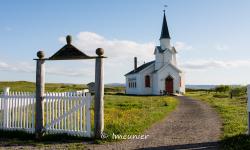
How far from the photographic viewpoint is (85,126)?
11.8 metres

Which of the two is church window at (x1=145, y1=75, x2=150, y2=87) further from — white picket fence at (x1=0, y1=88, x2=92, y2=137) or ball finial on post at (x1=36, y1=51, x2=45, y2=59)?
ball finial on post at (x1=36, y1=51, x2=45, y2=59)

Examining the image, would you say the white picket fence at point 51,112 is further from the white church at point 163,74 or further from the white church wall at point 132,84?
the white church wall at point 132,84

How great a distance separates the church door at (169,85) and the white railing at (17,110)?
39.5 meters

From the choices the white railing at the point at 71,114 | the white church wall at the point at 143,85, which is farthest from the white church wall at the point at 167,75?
the white railing at the point at 71,114

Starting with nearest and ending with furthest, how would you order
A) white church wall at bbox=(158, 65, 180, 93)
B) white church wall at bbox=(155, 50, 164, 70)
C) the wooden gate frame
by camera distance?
1. the wooden gate frame
2. white church wall at bbox=(158, 65, 180, 93)
3. white church wall at bbox=(155, 50, 164, 70)

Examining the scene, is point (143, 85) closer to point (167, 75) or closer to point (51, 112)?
point (167, 75)

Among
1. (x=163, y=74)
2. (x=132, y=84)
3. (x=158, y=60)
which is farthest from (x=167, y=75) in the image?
(x=132, y=84)

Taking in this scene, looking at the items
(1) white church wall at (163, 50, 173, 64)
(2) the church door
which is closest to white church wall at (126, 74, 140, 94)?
(2) the church door

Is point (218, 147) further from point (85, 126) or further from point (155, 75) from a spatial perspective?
point (155, 75)

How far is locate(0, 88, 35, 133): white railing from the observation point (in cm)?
1256

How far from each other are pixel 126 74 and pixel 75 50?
49770 millimetres

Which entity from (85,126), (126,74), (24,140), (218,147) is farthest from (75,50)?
(126,74)

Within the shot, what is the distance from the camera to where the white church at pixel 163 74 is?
169ft

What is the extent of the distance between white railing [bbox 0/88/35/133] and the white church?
1536 inches
